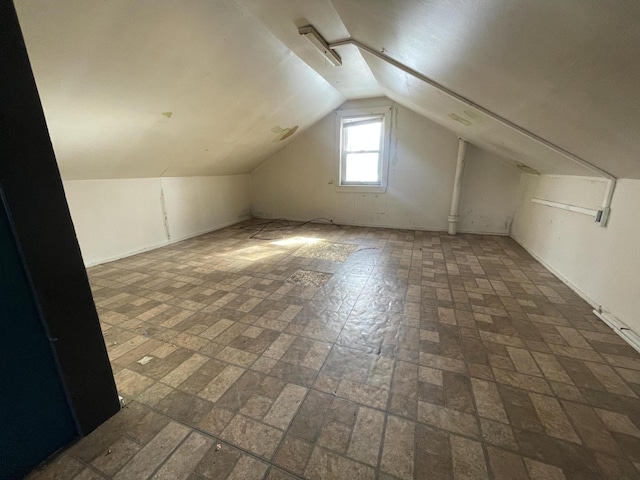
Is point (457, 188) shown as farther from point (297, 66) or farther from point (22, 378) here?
point (22, 378)

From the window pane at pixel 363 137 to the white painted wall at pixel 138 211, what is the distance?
8.42 ft

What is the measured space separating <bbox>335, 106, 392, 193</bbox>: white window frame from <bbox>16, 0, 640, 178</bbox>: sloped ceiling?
1262 mm

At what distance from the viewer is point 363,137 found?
4957mm

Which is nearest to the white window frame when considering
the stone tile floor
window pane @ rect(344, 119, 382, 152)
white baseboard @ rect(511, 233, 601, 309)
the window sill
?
the window sill

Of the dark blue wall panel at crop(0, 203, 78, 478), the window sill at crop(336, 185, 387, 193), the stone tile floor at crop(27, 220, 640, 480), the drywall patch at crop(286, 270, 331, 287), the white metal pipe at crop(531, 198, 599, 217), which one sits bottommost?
the stone tile floor at crop(27, 220, 640, 480)

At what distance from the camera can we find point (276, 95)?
11.0 ft

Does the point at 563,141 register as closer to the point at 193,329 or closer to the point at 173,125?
the point at 193,329

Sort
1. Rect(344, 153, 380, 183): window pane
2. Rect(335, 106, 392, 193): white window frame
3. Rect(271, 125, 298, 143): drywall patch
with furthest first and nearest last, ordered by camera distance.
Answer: Rect(344, 153, 380, 183): window pane → Rect(335, 106, 392, 193): white window frame → Rect(271, 125, 298, 143): drywall patch

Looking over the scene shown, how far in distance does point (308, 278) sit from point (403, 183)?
2.95 metres

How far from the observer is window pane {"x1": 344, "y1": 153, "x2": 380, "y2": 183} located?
4.98 m

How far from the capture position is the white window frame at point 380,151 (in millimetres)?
4629

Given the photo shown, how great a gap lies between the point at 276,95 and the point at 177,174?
2013 mm

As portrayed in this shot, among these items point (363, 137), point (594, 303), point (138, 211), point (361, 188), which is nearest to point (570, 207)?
point (594, 303)

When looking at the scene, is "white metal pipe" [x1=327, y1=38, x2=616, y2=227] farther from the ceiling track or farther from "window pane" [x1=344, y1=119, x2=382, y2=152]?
"window pane" [x1=344, y1=119, x2=382, y2=152]
